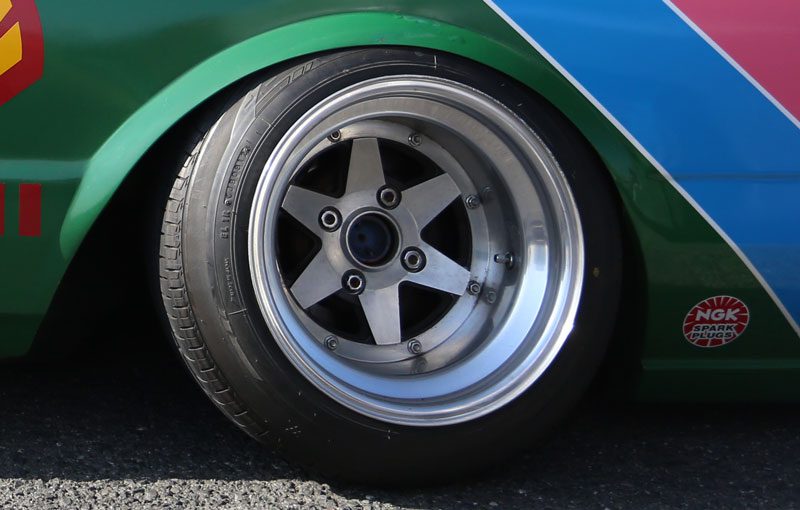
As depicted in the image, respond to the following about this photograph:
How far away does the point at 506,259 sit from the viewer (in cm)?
229

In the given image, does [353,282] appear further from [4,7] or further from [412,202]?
[4,7]

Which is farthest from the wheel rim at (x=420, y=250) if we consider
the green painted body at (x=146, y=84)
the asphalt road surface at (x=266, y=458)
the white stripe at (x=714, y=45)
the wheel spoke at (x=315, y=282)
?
the white stripe at (x=714, y=45)

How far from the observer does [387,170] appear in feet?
7.54

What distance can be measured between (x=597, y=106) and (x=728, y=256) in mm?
393

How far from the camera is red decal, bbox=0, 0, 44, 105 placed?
195 cm

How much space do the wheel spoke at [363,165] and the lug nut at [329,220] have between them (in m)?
0.06

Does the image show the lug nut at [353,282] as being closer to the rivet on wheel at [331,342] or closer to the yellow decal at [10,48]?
the rivet on wheel at [331,342]

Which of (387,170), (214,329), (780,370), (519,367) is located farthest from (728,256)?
(214,329)

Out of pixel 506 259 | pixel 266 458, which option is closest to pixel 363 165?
pixel 506 259

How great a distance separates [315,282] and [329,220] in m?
0.13

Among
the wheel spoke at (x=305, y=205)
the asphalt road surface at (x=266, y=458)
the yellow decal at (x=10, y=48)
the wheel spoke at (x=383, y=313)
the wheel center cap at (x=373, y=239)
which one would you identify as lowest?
the asphalt road surface at (x=266, y=458)

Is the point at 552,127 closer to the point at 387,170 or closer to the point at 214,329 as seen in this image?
the point at 387,170

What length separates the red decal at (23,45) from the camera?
6.39 feet

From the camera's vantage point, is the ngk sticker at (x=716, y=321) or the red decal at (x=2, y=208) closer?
the red decal at (x=2, y=208)
